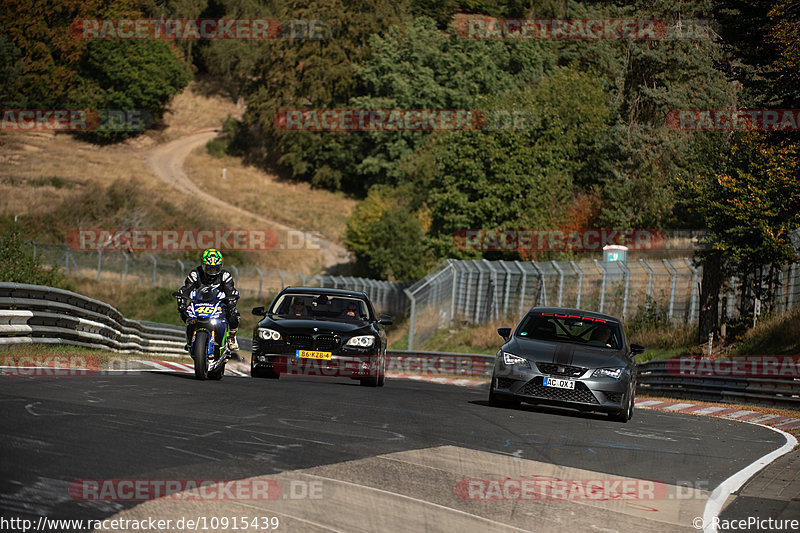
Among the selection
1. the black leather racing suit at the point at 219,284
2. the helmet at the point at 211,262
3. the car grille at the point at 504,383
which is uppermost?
the helmet at the point at 211,262

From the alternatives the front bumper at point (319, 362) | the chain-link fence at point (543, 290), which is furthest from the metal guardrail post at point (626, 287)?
the front bumper at point (319, 362)

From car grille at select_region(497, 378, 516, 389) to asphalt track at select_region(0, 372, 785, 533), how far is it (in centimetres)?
45

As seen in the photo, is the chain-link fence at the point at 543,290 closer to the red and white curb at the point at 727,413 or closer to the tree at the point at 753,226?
the tree at the point at 753,226

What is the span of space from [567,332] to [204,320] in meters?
5.40

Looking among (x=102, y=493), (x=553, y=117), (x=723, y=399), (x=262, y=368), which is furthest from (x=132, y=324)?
(x=553, y=117)

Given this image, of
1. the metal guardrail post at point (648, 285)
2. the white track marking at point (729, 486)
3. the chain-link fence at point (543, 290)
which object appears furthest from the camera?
the metal guardrail post at point (648, 285)

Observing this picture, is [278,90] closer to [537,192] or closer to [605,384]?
[537,192]

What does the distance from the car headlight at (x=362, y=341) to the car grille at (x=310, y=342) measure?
294 millimetres

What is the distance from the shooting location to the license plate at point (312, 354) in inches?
627

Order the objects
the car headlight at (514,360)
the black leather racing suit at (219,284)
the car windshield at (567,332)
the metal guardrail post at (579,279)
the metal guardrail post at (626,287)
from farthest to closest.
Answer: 1. the metal guardrail post at (579,279)
2. the metal guardrail post at (626,287)
3. the car windshield at (567,332)
4. the black leather racing suit at (219,284)
5. the car headlight at (514,360)

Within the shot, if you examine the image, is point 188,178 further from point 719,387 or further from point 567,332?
point 567,332

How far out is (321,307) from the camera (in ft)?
56.9

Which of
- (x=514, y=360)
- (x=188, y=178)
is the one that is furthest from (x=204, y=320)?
(x=188, y=178)

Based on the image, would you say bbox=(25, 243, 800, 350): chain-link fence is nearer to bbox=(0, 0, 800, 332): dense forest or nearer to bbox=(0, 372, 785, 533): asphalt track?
bbox=(0, 0, 800, 332): dense forest
